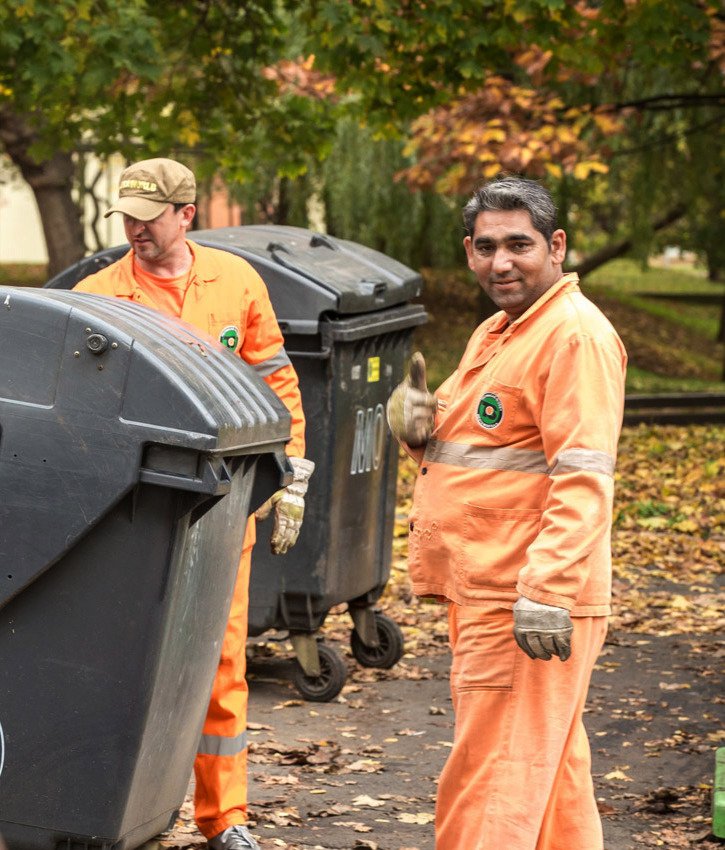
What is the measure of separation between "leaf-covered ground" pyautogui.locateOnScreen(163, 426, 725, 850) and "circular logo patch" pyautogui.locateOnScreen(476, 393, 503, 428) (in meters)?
1.68

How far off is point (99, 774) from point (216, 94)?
9.56 m

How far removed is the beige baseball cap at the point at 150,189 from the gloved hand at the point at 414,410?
1050 mm

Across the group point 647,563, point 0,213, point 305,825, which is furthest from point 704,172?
point 0,213

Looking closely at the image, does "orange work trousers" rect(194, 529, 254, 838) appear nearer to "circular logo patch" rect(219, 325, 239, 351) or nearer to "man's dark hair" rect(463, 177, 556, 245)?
"circular logo patch" rect(219, 325, 239, 351)

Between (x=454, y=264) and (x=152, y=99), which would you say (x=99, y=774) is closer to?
(x=152, y=99)

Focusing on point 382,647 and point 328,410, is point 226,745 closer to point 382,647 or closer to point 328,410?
point 328,410

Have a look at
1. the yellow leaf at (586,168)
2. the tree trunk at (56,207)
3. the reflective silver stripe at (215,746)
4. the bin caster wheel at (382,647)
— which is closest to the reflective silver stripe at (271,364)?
the reflective silver stripe at (215,746)

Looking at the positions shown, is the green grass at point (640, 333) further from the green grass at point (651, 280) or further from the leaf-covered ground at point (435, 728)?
the leaf-covered ground at point (435, 728)

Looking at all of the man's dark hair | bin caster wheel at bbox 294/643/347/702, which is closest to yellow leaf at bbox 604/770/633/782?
bin caster wheel at bbox 294/643/347/702

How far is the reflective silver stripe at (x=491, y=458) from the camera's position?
3494 millimetres

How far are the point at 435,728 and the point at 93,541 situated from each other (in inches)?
114

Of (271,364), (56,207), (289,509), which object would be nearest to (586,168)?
(56,207)

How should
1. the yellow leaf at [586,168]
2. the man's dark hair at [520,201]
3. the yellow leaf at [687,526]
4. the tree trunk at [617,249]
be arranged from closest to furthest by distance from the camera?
the man's dark hair at [520,201], the yellow leaf at [687,526], the yellow leaf at [586,168], the tree trunk at [617,249]

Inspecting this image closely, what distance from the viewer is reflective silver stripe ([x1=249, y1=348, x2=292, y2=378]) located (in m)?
4.59
